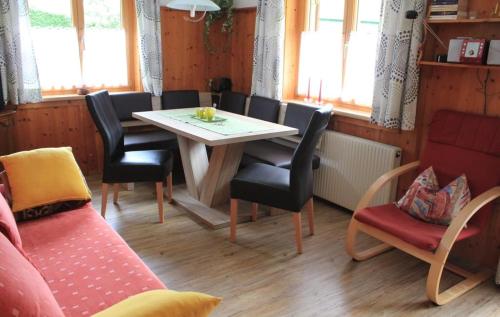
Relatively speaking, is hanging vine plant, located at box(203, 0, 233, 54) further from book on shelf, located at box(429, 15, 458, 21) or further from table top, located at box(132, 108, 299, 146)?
book on shelf, located at box(429, 15, 458, 21)

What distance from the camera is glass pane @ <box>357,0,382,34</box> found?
11.5ft

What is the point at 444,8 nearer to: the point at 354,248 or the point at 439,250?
the point at 439,250

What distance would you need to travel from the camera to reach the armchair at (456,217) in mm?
2359

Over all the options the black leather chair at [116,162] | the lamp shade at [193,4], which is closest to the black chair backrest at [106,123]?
the black leather chair at [116,162]

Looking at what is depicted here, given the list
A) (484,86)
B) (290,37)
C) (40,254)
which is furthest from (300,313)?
(290,37)

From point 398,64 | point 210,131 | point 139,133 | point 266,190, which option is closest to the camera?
point 266,190

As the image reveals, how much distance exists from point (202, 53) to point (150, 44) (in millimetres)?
740

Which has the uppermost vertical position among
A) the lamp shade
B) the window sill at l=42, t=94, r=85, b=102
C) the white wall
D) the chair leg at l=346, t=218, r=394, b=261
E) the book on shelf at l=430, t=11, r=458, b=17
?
the white wall

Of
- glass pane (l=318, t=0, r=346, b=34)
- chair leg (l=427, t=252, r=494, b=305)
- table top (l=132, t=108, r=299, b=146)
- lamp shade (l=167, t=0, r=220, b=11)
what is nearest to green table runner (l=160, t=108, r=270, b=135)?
table top (l=132, t=108, r=299, b=146)

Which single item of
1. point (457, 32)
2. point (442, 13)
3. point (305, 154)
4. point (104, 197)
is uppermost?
point (442, 13)

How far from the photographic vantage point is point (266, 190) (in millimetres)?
2906

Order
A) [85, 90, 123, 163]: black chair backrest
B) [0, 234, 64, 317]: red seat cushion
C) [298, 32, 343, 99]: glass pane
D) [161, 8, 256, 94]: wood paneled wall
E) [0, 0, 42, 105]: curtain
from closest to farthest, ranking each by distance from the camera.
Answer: [0, 234, 64, 317]: red seat cushion
[85, 90, 123, 163]: black chair backrest
[0, 0, 42, 105]: curtain
[298, 32, 343, 99]: glass pane
[161, 8, 256, 94]: wood paneled wall

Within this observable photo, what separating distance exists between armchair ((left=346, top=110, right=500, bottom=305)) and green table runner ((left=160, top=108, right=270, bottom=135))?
3.33 ft

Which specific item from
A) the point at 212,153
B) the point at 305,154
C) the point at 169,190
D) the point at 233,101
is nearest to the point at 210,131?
the point at 212,153
